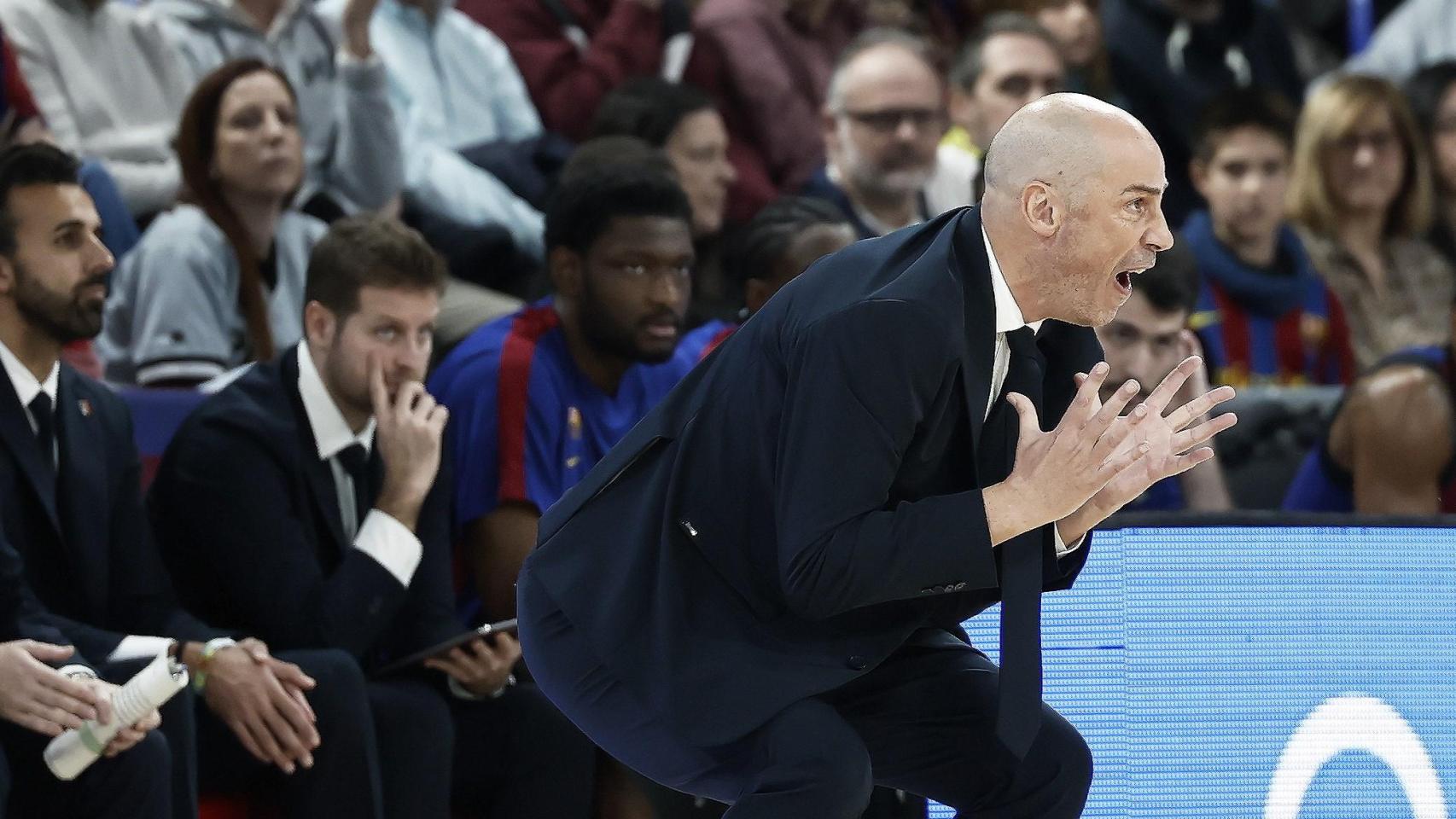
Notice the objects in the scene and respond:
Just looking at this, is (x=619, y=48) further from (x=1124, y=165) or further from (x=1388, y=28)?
(x=1124, y=165)

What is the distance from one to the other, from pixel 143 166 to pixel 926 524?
3.84m

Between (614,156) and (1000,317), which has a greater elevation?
(1000,317)

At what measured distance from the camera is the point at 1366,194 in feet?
24.0

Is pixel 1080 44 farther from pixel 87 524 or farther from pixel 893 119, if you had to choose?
pixel 87 524

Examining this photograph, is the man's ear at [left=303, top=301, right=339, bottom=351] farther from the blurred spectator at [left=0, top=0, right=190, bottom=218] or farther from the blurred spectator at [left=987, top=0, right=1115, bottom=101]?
the blurred spectator at [left=987, top=0, right=1115, bottom=101]

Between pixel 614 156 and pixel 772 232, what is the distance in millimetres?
490

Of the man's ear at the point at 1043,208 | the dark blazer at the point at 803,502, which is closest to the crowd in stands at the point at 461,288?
the dark blazer at the point at 803,502

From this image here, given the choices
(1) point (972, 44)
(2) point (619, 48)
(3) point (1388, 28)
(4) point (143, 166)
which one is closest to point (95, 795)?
(4) point (143, 166)

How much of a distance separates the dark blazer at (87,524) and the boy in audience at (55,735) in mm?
248

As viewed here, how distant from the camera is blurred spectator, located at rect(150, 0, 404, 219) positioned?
6242 mm

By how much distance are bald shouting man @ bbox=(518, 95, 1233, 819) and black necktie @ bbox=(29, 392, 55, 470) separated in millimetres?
1449

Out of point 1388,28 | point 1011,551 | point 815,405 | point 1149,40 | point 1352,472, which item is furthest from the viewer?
point 1388,28

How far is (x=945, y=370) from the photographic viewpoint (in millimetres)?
2977

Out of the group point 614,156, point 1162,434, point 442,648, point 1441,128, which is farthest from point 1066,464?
point 1441,128
